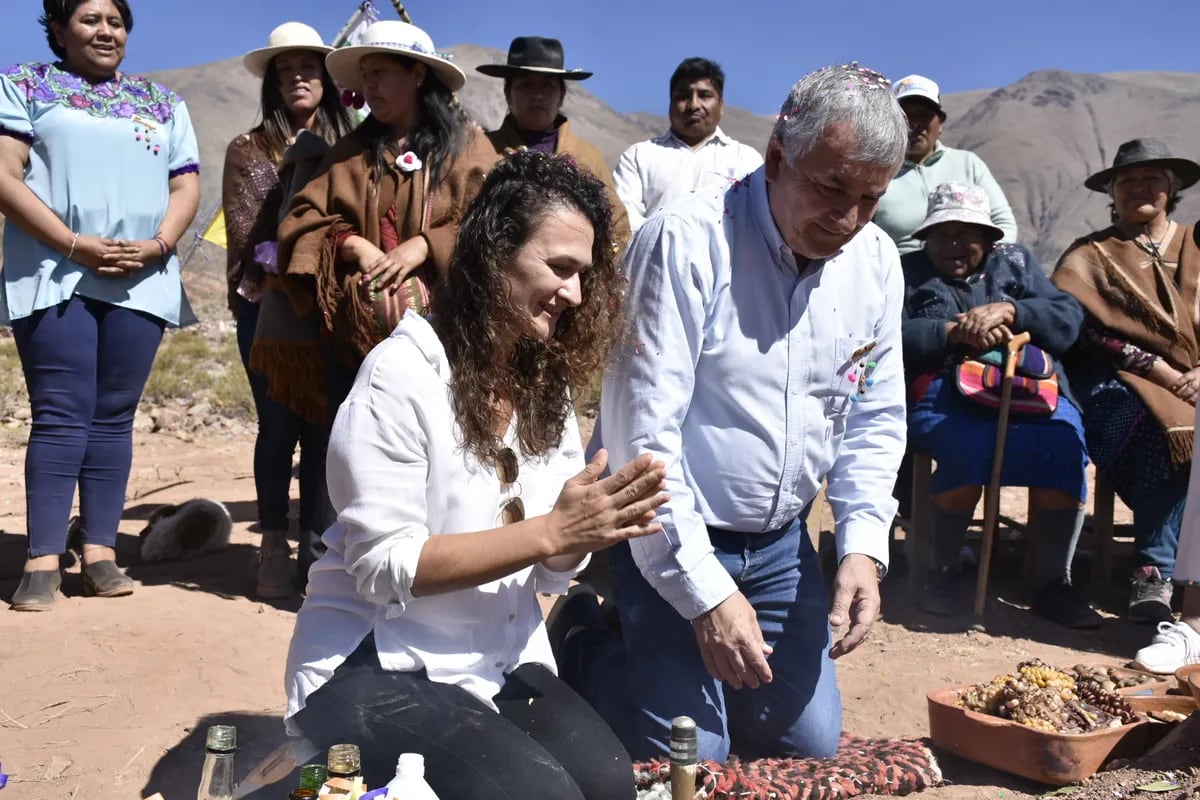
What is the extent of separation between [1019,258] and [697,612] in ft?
10.4

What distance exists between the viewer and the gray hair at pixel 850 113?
2857 mm

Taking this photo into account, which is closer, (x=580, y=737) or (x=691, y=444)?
(x=580, y=737)

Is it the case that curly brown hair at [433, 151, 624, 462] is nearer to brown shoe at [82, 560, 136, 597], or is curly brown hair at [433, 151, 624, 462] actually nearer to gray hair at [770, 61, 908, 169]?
gray hair at [770, 61, 908, 169]

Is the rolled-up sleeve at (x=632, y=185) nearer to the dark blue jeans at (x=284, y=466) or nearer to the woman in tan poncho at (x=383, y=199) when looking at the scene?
the woman in tan poncho at (x=383, y=199)

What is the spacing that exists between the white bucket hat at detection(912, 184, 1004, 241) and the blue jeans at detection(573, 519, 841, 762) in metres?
2.18

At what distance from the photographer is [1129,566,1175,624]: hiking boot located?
511 cm

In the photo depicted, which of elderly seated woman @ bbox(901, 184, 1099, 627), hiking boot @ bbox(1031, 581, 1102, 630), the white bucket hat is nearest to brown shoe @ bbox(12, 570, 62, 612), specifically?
elderly seated woman @ bbox(901, 184, 1099, 627)

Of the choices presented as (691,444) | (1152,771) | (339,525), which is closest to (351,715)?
(339,525)

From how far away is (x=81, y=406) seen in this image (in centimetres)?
441

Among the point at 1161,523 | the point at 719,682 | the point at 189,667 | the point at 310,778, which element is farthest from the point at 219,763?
the point at 1161,523

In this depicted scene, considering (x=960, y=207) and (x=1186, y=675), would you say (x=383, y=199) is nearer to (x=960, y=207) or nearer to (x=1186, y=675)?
(x=960, y=207)

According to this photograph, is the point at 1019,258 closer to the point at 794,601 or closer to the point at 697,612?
the point at 794,601

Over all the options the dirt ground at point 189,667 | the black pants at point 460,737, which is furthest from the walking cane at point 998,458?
the black pants at point 460,737

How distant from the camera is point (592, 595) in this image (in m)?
3.66
